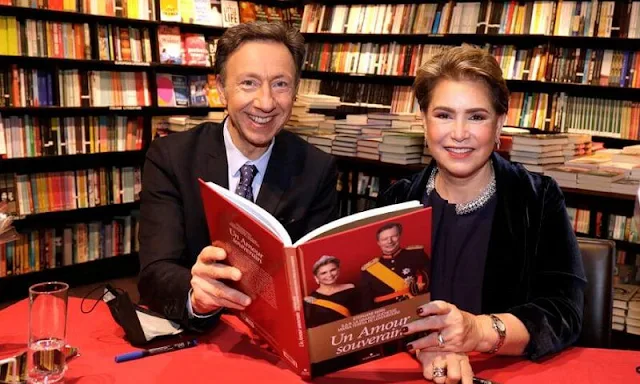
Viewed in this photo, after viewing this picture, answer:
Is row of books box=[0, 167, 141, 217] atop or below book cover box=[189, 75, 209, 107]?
below

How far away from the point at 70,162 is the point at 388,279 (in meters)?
4.29

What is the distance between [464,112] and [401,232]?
2.00 ft

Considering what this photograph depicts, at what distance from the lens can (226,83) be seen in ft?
6.42

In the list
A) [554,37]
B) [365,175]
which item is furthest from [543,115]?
[365,175]

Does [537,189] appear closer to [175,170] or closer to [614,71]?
[175,170]

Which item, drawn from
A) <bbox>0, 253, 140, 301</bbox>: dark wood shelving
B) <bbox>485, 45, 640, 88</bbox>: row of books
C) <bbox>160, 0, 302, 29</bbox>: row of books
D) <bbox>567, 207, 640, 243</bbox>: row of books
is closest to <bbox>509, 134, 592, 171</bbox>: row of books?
<bbox>567, 207, 640, 243</bbox>: row of books

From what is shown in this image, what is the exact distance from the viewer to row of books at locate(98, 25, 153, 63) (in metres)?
4.71

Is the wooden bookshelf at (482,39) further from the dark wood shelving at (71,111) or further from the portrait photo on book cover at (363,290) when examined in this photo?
the portrait photo on book cover at (363,290)

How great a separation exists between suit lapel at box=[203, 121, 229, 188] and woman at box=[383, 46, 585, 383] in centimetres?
56

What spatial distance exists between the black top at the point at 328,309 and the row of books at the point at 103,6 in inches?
150

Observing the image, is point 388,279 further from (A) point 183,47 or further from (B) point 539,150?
(A) point 183,47

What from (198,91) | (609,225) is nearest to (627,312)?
(609,225)

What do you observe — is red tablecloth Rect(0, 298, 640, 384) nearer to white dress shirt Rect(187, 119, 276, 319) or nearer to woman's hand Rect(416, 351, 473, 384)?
woman's hand Rect(416, 351, 473, 384)

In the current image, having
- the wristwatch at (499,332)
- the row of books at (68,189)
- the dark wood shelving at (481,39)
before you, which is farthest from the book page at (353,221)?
the dark wood shelving at (481,39)
